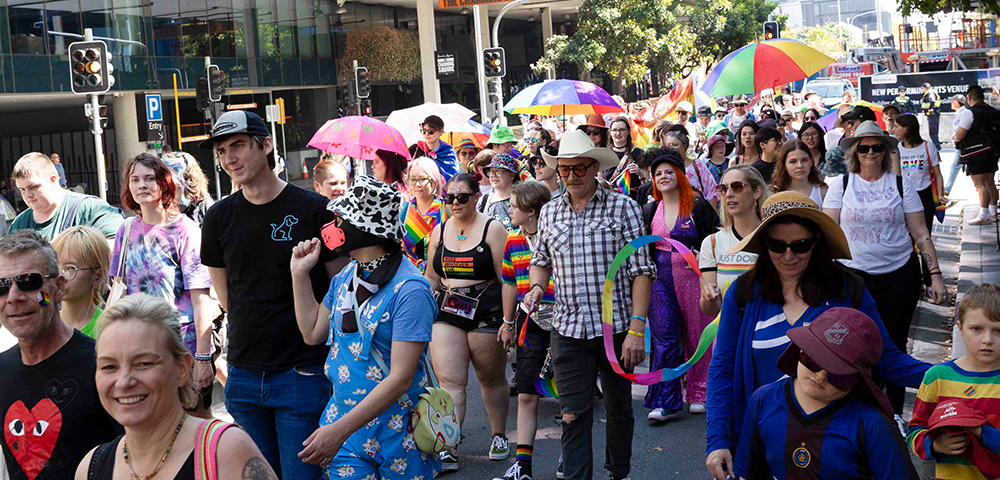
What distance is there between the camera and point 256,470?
2621mm

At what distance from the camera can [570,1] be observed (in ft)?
157

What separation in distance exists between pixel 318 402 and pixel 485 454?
2633mm

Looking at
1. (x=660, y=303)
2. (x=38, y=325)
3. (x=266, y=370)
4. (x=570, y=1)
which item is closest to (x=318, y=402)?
(x=266, y=370)

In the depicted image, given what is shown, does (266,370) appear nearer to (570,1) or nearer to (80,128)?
(80,128)

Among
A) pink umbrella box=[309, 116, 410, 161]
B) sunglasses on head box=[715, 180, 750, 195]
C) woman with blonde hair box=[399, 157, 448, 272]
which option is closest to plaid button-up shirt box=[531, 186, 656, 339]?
sunglasses on head box=[715, 180, 750, 195]

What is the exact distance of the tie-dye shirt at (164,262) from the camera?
5.70 meters

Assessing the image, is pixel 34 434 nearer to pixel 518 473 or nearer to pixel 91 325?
pixel 91 325

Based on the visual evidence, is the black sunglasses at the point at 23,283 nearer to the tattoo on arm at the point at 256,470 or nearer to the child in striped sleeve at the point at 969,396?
the tattoo on arm at the point at 256,470

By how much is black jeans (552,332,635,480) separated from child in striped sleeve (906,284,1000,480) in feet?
5.55

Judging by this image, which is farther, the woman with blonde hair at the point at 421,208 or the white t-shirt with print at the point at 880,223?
the woman with blonde hair at the point at 421,208

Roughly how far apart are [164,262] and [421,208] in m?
2.91

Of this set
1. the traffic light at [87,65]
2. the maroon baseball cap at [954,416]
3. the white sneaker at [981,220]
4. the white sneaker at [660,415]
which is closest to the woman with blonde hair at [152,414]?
the maroon baseball cap at [954,416]

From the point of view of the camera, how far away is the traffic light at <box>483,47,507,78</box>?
94.8 ft

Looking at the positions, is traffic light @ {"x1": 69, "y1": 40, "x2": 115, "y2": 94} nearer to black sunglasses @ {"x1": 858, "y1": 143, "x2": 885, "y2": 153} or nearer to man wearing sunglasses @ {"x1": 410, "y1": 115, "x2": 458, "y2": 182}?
man wearing sunglasses @ {"x1": 410, "y1": 115, "x2": 458, "y2": 182}
